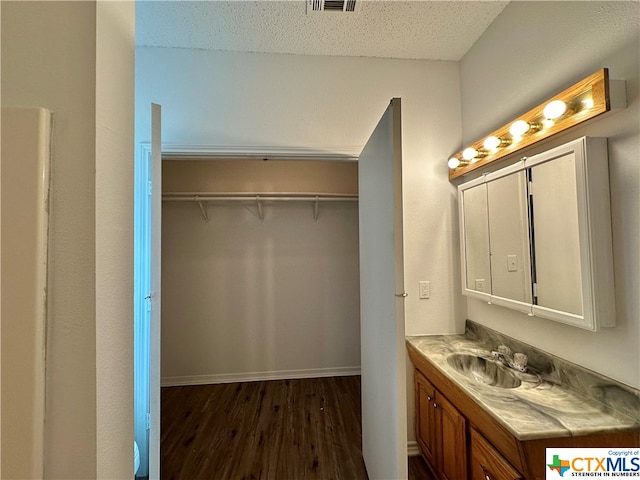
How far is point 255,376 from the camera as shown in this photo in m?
2.96

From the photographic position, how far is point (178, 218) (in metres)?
2.88

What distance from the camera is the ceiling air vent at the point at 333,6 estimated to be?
4.97 ft

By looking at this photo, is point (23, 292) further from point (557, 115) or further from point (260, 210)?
point (260, 210)

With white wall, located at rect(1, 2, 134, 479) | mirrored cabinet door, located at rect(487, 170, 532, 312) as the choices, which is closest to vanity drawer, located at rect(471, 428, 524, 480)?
mirrored cabinet door, located at rect(487, 170, 532, 312)

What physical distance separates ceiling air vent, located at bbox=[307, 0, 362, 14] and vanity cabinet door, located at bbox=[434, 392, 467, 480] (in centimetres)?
222

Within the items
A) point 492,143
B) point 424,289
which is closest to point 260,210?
point 424,289

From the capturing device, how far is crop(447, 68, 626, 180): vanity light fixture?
1.03 meters

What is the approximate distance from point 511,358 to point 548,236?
70 centimetres

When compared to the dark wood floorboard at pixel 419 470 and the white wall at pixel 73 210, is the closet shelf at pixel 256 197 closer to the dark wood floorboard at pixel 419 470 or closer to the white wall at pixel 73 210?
the dark wood floorboard at pixel 419 470

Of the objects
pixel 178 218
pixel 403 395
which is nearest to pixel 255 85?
pixel 178 218

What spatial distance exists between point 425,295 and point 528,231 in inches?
30.1

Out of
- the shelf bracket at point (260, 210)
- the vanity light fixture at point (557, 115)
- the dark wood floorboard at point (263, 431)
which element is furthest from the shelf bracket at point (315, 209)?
the dark wood floorboard at point (263, 431)

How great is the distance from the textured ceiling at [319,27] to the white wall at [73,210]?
55.3 inches

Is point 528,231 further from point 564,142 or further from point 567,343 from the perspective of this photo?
point 567,343
